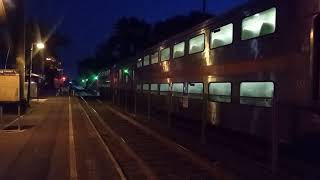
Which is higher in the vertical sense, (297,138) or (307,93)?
(307,93)

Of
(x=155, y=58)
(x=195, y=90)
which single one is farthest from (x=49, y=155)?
(x=155, y=58)

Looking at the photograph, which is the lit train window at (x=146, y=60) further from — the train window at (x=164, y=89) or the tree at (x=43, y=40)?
the tree at (x=43, y=40)

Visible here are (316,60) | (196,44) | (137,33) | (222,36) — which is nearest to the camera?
(316,60)

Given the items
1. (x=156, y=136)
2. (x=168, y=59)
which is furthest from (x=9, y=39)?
(x=156, y=136)

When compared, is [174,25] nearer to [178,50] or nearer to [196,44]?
[178,50]

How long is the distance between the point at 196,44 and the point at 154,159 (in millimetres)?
8022

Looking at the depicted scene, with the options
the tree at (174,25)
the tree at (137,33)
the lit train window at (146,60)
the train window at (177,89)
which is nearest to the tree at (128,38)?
the tree at (137,33)

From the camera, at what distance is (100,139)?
18.8m

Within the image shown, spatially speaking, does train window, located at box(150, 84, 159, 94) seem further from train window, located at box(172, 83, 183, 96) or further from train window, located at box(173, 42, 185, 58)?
train window, located at box(173, 42, 185, 58)

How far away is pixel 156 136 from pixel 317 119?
9280 millimetres

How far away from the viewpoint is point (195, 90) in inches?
860

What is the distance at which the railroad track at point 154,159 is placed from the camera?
11.9 meters

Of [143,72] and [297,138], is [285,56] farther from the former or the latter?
[143,72]

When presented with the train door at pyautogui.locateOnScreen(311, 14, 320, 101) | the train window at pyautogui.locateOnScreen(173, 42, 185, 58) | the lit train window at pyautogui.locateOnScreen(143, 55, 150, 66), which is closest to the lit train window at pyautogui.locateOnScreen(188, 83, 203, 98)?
the train window at pyautogui.locateOnScreen(173, 42, 185, 58)
